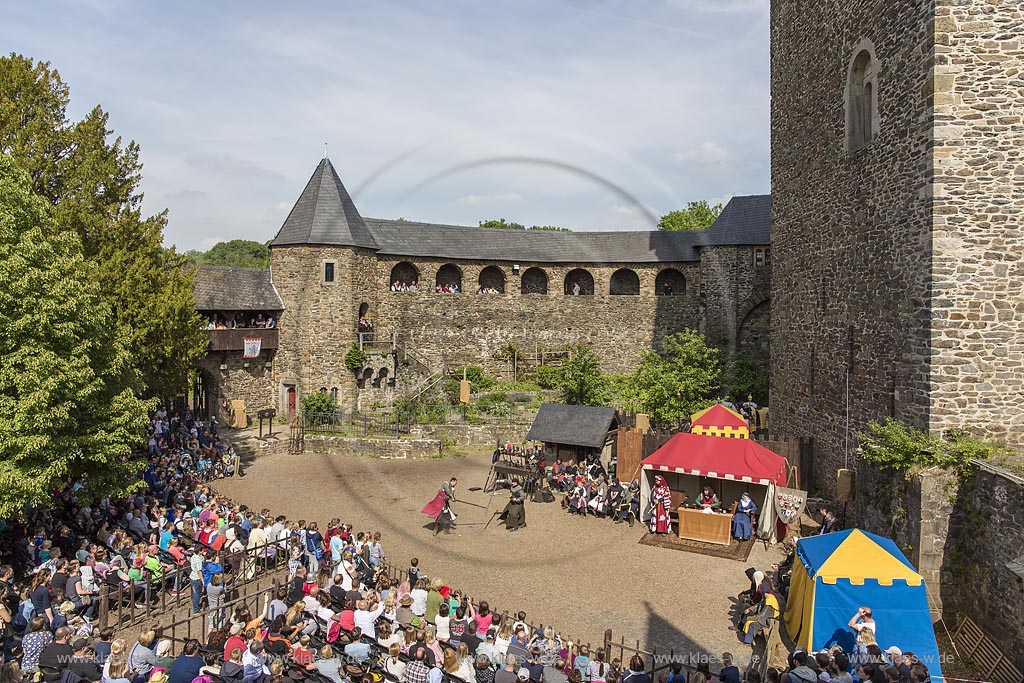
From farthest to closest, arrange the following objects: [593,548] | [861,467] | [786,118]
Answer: [786,118]
[593,548]
[861,467]

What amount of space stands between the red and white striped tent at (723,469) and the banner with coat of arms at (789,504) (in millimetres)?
231

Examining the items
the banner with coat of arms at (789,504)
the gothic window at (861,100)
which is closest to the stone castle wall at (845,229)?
the gothic window at (861,100)

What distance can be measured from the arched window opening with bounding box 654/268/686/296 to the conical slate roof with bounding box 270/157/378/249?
15.5 metres

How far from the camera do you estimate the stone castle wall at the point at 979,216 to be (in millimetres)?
11570

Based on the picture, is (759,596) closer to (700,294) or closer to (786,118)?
(786,118)

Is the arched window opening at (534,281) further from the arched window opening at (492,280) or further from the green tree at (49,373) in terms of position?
the green tree at (49,373)

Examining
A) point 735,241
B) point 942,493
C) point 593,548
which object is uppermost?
point 735,241

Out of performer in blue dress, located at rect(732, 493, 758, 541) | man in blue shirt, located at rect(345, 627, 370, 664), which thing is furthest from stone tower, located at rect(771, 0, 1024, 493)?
man in blue shirt, located at rect(345, 627, 370, 664)

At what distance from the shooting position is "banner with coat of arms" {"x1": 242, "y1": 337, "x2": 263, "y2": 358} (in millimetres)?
29633

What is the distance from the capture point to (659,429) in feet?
80.6

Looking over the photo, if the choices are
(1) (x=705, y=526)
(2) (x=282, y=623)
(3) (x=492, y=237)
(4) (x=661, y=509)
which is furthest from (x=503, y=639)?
(3) (x=492, y=237)

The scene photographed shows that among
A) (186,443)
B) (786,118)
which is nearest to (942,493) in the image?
(786,118)

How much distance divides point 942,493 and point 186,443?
2108 cm

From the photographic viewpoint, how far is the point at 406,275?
35656mm
